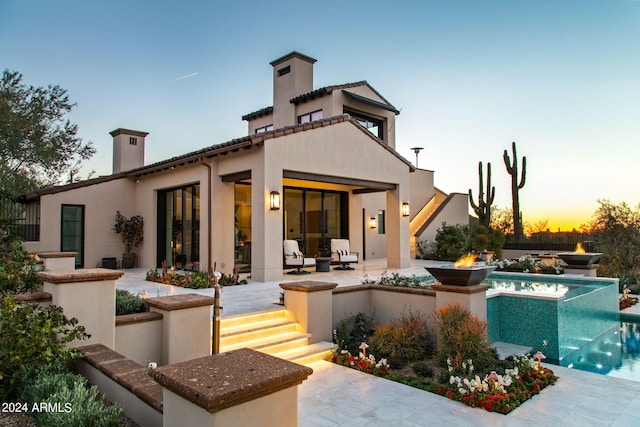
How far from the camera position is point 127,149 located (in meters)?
17.6

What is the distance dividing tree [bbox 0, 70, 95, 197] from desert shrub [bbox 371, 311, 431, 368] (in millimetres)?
14440

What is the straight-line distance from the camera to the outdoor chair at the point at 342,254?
13.2 m

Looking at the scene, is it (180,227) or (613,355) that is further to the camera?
(180,227)

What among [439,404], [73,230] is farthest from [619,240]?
[73,230]

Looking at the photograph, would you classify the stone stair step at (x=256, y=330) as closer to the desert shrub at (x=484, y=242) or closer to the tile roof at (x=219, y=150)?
the tile roof at (x=219, y=150)

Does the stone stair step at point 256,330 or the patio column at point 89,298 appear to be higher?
the patio column at point 89,298

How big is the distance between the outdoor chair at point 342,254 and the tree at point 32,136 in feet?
36.7

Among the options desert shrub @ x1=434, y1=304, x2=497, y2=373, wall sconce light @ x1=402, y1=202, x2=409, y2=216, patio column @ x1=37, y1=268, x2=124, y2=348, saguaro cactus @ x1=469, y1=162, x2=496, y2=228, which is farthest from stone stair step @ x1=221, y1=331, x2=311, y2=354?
saguaro cactus @ x1=469, y1=162, x2=496, y2=228

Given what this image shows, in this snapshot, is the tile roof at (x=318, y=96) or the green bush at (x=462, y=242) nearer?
the tile roof at (x=318, y=96)

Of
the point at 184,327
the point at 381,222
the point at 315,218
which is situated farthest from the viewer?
the point at 381,222

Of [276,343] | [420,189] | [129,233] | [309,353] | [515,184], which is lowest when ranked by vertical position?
[309,353]

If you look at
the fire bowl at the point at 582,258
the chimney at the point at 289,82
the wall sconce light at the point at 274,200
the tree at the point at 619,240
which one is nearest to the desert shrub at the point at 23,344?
the wall sconce light at the point at 274,200

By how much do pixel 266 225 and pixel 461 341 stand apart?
616 centimetres

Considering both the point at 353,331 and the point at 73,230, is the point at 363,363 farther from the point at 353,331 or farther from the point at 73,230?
the point at 73,230
